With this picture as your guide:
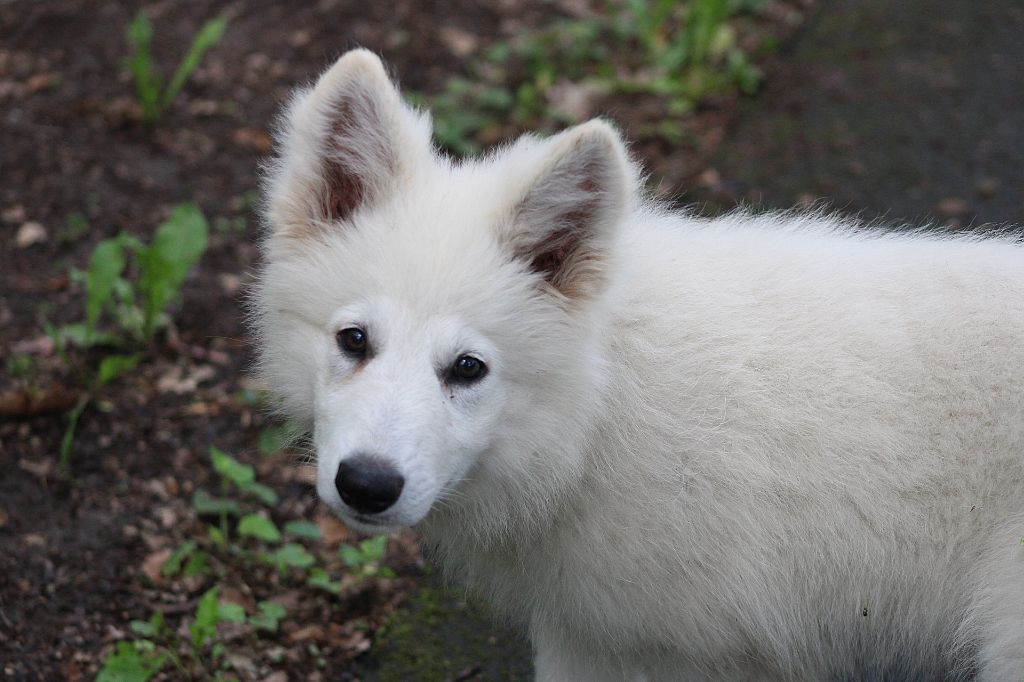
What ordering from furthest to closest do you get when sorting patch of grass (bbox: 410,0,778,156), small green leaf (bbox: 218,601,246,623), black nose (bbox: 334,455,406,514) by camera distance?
patch of grass (bbox: 410,0,778,156) → small green leaf (bbox: 218,601,246,623) → black nose (bbox: 334,455,406,514)

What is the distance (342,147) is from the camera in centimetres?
299

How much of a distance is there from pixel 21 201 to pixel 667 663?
4.70 m

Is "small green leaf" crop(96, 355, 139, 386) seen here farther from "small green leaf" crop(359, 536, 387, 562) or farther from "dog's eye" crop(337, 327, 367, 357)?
"dog's eye" crop(337, 327, 367, 357)

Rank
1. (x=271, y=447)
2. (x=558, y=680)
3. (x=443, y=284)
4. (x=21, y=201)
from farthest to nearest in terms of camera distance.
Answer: (x=21, y=201) → (x=271, y=447) → (x=558, y=680) → (x=443, y=284)

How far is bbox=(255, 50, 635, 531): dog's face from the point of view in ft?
8.70

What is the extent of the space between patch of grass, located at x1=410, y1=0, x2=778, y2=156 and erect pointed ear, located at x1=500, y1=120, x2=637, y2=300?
400cm

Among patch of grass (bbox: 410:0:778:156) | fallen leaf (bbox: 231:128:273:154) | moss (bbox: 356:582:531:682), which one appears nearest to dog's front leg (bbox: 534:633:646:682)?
moss (bbox: 356:582:531:682)

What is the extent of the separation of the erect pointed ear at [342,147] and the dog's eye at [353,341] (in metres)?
0.38

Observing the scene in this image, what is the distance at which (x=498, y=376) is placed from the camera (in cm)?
283

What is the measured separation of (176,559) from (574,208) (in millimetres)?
2360

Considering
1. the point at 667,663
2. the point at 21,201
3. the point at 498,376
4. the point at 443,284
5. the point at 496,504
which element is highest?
the point at 443,284

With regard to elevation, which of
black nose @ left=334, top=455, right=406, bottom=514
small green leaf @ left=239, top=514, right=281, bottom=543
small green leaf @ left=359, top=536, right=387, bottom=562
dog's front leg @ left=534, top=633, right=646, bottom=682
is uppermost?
black nose @ left=334, top=455, right=406, bottom=514

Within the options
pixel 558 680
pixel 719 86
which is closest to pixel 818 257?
pixel 558 680

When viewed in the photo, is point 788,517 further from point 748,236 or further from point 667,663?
point 748,236
